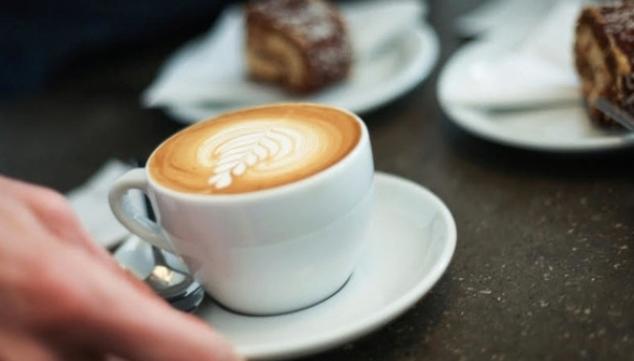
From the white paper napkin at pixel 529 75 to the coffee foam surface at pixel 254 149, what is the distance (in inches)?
9.8

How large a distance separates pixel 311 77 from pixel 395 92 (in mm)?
140

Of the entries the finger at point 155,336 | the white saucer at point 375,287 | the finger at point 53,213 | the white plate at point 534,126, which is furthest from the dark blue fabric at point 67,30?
the finger at point 155,336

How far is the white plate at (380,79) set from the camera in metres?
0.90

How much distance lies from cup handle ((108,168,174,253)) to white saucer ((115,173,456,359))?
0.06m

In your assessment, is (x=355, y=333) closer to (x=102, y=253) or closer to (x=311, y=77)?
(x=102, y=253)

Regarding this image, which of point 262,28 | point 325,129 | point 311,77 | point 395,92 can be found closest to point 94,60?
point 262,28

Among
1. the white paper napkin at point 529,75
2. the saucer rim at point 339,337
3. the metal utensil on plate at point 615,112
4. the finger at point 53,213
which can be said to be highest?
the finger at point 53,213

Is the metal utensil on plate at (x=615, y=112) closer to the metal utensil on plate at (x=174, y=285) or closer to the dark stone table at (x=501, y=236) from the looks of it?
the dark stone table at (x=501, y=236)

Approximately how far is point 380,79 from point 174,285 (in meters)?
0.52

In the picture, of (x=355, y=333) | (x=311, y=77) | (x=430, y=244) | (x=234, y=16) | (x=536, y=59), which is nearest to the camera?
(x=355, y=333)

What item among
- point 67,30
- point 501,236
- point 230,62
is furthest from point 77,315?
point 67,30

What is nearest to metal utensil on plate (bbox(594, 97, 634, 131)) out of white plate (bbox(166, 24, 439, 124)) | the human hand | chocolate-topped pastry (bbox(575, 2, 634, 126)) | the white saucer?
chocolate-topped pastry (bbox(575, 2, 634, 126))

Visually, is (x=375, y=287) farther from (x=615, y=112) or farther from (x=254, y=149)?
(x=615, y=112)

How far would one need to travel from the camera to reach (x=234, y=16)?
1268 mm
